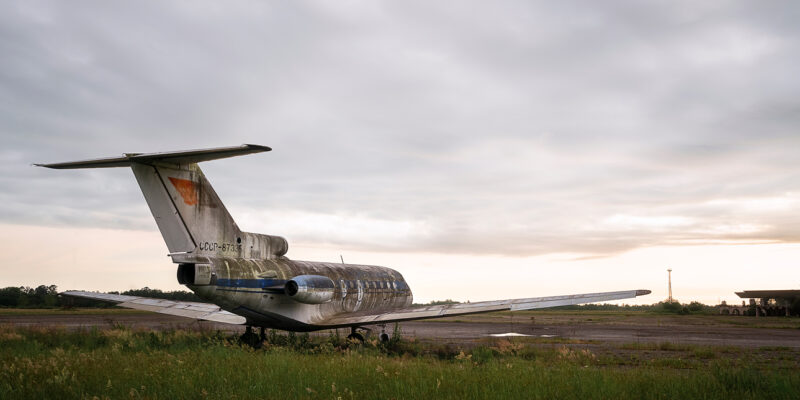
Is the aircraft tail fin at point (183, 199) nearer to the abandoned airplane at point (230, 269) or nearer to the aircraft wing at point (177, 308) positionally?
the abandoned airplane at point (230, 269)

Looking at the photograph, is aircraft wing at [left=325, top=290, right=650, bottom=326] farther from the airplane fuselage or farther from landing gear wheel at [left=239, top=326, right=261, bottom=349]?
landing gear wheel at [left=239, top=326, right=261, bottom=349]

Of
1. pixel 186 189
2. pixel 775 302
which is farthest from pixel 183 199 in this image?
pixel 775 302

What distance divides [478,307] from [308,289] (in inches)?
187

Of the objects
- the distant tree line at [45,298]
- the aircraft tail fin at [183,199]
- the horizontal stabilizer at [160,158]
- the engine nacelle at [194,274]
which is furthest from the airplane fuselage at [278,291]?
the distant tree line at [45,298]

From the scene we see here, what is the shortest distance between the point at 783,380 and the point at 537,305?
589 cm

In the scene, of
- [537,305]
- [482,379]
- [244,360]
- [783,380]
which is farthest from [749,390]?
[244,360]

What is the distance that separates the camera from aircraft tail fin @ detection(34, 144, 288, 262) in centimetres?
1422

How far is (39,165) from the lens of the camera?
13328mm

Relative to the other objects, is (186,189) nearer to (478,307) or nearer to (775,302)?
(478,307)

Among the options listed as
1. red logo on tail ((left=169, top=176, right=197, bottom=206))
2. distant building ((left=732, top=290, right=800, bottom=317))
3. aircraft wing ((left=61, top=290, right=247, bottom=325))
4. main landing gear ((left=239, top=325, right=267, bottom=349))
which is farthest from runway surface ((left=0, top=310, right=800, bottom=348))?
distant building ((left=732, top=290, right=800, bottom=317))

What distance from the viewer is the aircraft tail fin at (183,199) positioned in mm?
14219

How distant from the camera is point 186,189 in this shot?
1512 centimetres

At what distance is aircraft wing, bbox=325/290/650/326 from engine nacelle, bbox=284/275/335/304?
4.27ft

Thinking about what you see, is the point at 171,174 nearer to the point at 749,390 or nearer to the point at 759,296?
the point at 749,390
